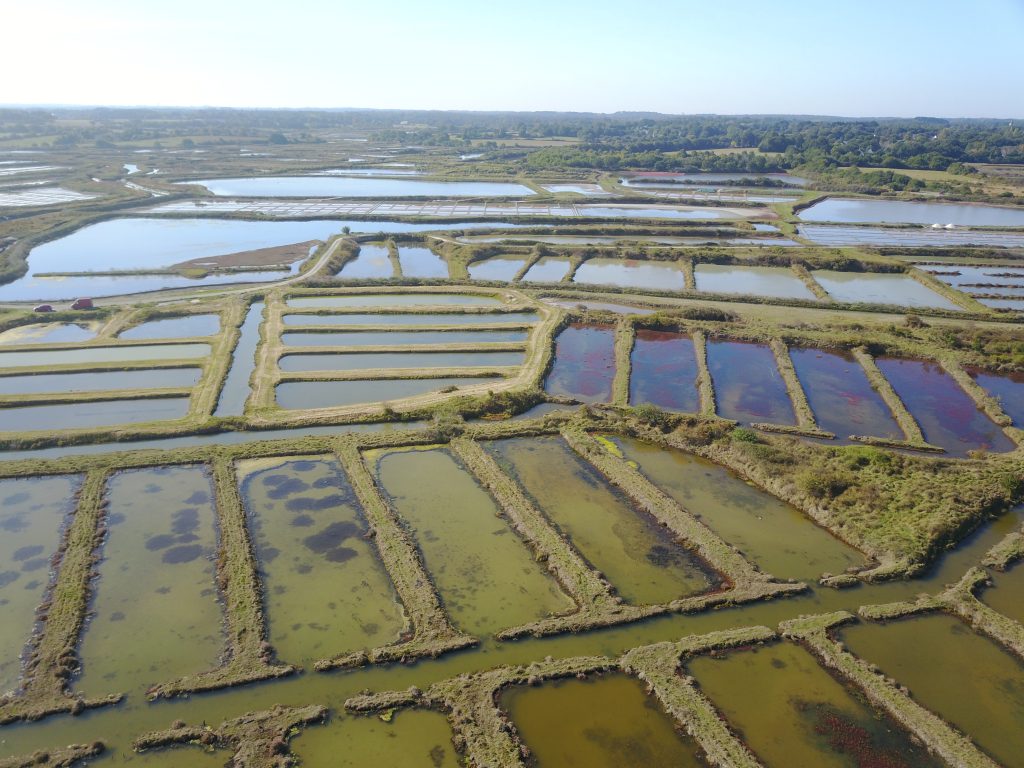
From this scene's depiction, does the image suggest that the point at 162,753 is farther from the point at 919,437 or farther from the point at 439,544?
the point at 919,437

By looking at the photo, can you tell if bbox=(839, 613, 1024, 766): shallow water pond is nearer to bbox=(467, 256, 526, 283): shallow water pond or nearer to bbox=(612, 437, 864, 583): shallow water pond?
bbox=(612, 437, 864, 583): shallow water pond

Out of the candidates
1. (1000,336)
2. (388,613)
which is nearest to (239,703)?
(388,613)

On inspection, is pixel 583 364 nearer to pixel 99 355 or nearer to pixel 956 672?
pixel 956 672

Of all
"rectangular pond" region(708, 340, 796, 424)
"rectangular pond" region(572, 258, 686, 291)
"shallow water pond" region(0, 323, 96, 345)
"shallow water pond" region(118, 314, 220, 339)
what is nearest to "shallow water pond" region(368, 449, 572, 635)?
"rectangular pond" region(708, 340, 796, 424)

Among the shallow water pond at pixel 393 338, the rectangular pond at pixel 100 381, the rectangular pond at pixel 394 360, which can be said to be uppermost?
the shallow water pond at pixel 393 338

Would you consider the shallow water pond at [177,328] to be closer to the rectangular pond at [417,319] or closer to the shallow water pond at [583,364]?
the rectangular pond at [417,319]

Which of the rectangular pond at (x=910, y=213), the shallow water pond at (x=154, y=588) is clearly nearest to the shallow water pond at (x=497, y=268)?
the shallow water pond at (x=154, y=588)

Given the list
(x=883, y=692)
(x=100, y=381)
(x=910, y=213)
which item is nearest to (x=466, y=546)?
(x=883, y=692)
